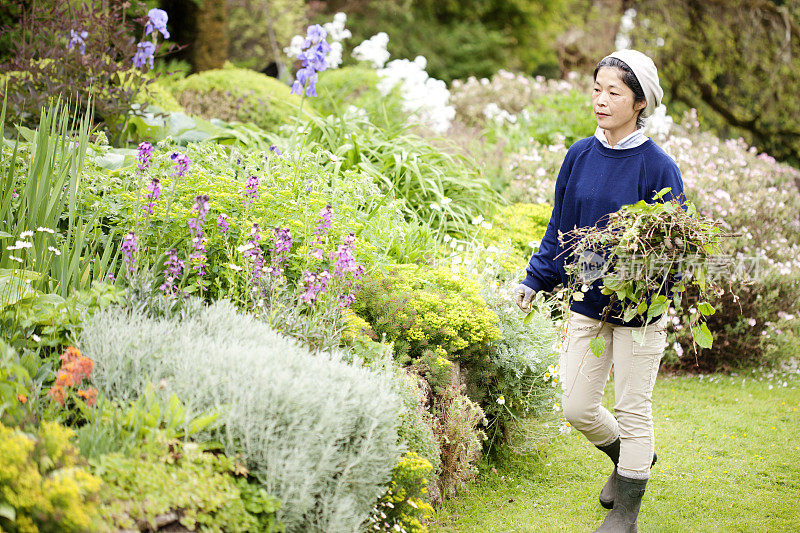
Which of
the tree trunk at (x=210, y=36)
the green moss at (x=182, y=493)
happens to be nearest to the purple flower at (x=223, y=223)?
the green moss at (x=182, y=493)

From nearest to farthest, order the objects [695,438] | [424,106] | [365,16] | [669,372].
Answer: [695,438], [669,372], [424,106], [365,16]

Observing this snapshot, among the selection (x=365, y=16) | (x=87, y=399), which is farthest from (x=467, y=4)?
(x=87, y=399)

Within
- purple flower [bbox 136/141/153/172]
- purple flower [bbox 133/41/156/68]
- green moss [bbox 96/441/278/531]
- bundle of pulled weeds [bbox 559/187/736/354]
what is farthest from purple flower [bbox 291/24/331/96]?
green moss [bbox 96/441/278/531]

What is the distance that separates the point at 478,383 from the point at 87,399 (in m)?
2.26

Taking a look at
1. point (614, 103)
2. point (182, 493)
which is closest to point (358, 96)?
point (614, 103)

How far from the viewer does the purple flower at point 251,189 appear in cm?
326

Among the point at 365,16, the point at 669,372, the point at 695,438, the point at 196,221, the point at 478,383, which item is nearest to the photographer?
the point at 196,221

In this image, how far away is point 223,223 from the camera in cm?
315

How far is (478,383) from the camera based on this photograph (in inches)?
158

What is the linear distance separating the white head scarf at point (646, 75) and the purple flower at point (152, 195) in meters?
2.08

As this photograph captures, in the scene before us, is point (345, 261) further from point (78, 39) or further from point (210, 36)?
point (210, 36)

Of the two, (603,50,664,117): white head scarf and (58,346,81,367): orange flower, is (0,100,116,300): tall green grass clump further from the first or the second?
(603,50,664,117): white head scarf

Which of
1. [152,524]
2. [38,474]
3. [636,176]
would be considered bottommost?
[152,524]

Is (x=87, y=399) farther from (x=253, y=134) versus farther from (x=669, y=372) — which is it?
(x=669, y=372)
